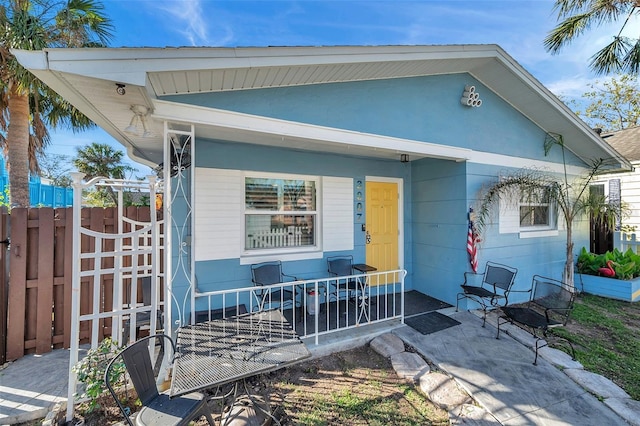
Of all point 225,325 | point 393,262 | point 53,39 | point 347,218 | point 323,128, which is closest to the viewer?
point 225,325

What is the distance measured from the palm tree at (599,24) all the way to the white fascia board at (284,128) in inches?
195

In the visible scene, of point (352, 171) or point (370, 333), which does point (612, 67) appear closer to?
point (352, 171)

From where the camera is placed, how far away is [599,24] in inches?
237

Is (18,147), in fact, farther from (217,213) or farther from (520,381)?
(520,381)

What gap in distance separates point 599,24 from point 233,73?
8.35 metres

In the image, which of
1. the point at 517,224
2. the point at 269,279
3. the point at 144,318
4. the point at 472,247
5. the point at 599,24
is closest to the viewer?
the point at 144,318

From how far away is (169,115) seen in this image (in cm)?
281

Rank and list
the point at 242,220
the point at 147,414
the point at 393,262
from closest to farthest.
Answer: the point at 147,414, the point at 242,220, the point at 393,262

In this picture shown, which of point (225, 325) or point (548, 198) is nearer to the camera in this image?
point (225, 325)

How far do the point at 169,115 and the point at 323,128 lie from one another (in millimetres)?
1808

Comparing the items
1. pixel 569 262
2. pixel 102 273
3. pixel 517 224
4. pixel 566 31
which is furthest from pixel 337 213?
pixel 566 31

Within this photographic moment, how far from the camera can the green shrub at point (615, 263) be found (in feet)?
19.2

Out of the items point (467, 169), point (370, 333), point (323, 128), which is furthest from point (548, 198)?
point (323, 128)

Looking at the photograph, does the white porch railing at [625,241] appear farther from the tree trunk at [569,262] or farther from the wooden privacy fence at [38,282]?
the wooden privacy fence at [38,282]
